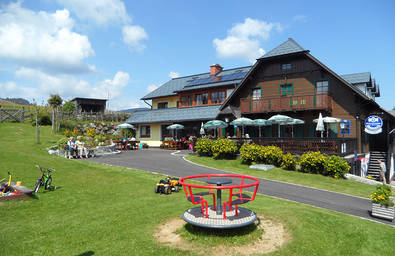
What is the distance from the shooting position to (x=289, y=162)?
1789cm

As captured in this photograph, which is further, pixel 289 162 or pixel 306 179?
pixel 289 162

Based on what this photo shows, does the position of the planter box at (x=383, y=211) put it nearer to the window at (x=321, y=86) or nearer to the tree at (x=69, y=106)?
the window at (x=321, y=86)

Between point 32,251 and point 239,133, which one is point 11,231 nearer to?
point 32,251

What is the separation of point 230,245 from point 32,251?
4.12 metres

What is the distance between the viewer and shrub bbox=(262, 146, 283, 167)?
18.8m

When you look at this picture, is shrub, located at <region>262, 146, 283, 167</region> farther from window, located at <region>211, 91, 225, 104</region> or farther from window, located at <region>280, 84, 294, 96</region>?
window, located at <region>211, 91, 225, 104</region>

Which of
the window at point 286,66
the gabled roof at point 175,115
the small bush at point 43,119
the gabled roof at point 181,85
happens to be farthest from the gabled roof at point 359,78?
the small bush at point 43,119

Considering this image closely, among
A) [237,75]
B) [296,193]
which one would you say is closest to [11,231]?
[296,193]

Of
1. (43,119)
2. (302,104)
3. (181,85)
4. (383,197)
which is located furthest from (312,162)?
(43,119)

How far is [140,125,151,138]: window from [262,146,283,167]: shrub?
19.9 meters

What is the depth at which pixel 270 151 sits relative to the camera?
18953 mm

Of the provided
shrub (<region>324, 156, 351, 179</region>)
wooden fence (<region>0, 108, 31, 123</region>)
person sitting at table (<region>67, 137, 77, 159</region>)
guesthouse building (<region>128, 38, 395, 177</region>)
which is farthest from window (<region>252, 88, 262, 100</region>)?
wooden fence (<region>0, 108, 31, 123</region>)

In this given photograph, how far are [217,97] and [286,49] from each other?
9.84 m

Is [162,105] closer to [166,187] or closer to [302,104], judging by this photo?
[302,104]
